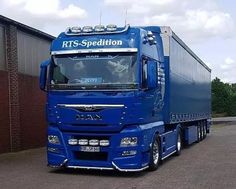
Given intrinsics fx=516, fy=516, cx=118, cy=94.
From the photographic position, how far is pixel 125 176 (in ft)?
42.2

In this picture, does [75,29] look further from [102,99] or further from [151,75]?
[151,75]

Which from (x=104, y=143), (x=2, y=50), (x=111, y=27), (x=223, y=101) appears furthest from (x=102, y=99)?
(x=223, y=101)

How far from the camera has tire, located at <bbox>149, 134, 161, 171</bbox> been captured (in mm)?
→ 13693

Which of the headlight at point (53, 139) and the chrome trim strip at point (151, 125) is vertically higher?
the chrome trim strip at point (151, 125)

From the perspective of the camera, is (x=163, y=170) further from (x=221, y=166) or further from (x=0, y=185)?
(x=0, y=185)

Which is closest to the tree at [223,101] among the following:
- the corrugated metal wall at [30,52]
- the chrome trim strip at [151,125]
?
the corrugated metal wall at [30,52]

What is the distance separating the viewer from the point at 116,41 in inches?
512

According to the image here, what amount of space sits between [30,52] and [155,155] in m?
9.26

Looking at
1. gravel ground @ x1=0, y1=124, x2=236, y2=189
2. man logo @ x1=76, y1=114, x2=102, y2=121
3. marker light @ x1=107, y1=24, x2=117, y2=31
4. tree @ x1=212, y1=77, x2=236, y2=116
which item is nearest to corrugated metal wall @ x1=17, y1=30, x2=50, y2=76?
gravel ground @ x1=0, y1=124, x2=236, y2=189

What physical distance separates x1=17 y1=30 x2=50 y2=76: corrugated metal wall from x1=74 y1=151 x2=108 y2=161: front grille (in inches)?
315

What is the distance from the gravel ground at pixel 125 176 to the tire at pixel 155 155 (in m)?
0.19

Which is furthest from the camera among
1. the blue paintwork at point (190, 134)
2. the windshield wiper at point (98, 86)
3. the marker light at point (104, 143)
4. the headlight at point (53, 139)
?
the blue paintwork at point (190, 134)

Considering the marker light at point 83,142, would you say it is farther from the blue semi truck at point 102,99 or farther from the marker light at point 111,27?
the marker light at point 111,27

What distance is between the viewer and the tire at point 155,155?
1369cm
